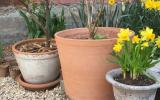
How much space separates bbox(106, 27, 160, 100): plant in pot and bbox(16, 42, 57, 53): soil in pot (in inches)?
44.3

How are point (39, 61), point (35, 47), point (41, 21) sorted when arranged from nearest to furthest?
point (39, 61), point (35, 47), point (41, 21)

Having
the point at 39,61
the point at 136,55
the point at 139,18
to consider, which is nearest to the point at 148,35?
the point at 136,55

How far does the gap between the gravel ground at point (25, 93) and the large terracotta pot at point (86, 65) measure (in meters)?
0.41

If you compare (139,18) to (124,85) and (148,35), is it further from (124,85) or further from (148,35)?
(124,85)

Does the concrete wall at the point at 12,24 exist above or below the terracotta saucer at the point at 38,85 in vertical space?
above

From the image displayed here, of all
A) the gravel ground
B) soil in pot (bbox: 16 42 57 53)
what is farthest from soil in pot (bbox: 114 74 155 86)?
soil in pot (bbox: 16 42 57 53)

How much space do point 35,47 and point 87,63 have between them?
41.7 inches

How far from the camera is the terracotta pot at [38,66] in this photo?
3.85 meters

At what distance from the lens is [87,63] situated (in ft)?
10.6

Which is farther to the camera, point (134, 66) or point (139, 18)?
point (139, 18)

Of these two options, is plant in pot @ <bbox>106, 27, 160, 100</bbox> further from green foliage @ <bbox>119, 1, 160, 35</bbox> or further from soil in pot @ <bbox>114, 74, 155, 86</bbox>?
green foliage @ <bbox>119, 1, 160, 35</bbox>

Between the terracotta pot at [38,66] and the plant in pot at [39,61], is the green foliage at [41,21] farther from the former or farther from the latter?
the terracotta pot at [38,66]

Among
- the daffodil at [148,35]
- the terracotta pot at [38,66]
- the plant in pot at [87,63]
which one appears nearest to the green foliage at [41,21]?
the terracotta pot at [38,66]

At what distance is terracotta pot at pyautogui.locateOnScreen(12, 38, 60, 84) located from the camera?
3.85 m
